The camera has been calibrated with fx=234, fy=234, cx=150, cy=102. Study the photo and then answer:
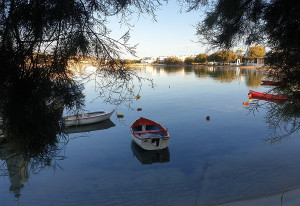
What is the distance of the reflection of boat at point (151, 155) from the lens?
29.9 ft

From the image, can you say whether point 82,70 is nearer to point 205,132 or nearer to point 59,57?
point 59,57

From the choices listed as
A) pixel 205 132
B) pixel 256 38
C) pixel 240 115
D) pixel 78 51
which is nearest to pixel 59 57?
pixel 78 51

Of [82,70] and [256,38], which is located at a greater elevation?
[256,38]

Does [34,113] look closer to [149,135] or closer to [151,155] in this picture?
[151,155]

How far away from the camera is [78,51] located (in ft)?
6.30

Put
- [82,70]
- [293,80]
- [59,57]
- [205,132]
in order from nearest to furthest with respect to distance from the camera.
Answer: [59,57]
[82,70]
[293,80]
[205,132]

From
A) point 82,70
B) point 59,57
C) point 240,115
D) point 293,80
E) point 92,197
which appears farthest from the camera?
point 240,115

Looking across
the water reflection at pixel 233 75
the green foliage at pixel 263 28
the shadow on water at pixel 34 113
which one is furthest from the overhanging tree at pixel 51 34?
the water reflection at pixel 233 75

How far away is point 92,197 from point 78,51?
5625mm

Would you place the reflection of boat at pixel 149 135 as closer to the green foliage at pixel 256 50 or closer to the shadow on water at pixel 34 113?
the green foliage at pixel 256 50

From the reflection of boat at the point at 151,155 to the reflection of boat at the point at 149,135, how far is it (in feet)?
0.57

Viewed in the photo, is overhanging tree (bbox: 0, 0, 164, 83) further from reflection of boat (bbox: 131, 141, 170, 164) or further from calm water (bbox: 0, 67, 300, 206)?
reflection of boat (bbox: 131, 141, 170, 164)

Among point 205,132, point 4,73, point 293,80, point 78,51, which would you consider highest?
point 78,51

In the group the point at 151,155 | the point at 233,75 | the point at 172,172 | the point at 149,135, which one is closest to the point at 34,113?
the point at 172,172
